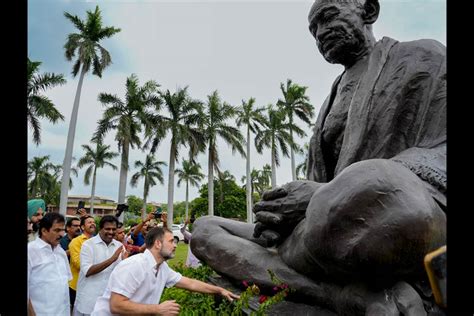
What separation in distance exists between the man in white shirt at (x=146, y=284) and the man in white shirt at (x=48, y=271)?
69 cm

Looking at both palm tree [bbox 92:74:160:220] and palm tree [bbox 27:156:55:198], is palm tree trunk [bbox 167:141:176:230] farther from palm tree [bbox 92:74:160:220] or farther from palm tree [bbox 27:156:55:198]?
palm tree [bbox 27:156:55:198]

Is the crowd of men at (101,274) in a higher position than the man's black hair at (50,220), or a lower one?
lower

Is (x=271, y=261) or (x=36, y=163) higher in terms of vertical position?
(x=36, y=163)

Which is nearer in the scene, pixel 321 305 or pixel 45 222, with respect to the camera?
pixel 321 305

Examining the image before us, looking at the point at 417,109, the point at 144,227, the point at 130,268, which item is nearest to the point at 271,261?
the point at 130,268

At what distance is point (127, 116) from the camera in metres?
24.9

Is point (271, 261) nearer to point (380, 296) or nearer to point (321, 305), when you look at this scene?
point (321, 305)

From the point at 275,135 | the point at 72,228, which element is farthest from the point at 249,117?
the point at 72,228

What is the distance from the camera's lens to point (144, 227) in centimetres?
739

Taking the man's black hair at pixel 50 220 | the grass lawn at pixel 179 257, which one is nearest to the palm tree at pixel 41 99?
the grass lawn at pixel 179 257

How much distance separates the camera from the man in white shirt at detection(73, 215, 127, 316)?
167 inches

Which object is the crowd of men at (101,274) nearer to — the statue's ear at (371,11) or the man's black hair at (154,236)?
the man's black hair at (154,236)

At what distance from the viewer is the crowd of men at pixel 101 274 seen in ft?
9.34
